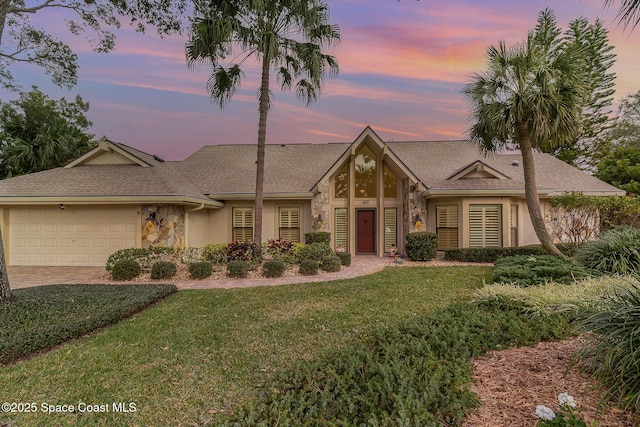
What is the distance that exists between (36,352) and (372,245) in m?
11.7

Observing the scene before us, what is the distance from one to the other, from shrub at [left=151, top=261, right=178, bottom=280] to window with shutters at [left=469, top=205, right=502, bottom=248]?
11686mm

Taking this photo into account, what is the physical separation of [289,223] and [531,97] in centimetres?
1041

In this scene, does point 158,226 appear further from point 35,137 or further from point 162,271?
point 35,137

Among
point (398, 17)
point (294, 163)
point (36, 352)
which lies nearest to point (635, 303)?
point (36, 352)

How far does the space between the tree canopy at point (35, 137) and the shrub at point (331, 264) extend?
20220 millimetres

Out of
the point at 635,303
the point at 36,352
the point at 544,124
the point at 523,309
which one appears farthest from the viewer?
the point at 544,124

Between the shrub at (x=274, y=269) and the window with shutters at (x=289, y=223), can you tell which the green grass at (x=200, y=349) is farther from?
the window with shutters at (x=289, y=223)

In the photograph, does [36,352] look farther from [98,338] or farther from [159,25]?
[159,25]

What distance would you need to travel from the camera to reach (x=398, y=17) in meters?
8.34

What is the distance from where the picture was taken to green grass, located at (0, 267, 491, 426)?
3.07 metres

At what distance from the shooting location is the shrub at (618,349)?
2295mm

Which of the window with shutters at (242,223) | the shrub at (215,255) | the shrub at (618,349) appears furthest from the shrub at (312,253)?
the shrub at (618,349)

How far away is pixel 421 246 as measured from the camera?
467 inches

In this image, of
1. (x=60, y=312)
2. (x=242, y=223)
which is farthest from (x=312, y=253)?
(x=60, y=312)
